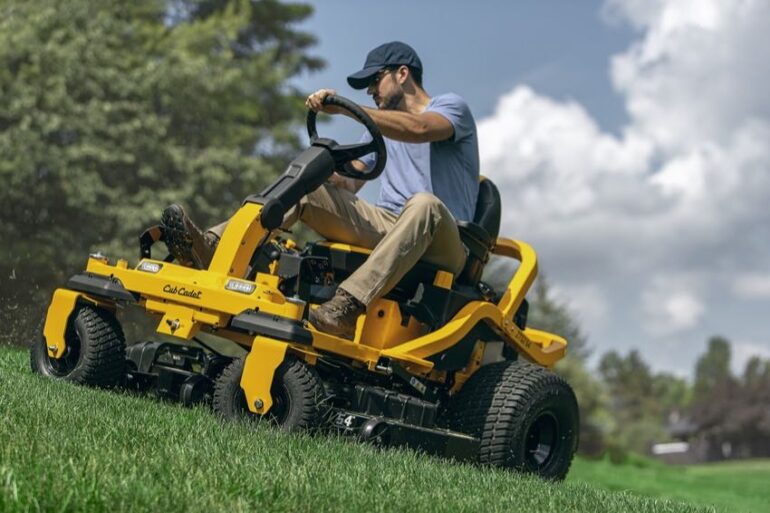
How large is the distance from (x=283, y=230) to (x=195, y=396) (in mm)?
973

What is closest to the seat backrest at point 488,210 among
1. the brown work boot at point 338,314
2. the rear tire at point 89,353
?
the brown work boot at point 338,314

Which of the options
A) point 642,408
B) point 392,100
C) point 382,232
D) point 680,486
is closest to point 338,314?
point 382,232

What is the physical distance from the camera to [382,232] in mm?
5906

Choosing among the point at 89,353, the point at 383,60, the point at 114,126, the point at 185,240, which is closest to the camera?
the point at 89,353

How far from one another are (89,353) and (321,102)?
1593mm

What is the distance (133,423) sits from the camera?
4.29 metres

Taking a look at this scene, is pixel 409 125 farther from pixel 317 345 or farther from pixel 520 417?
pixel 520 417

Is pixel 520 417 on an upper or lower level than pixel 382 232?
lower

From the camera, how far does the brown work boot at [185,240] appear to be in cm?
541

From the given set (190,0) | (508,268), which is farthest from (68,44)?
(508,268)

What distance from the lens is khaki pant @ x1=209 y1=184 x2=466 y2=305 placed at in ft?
17.4

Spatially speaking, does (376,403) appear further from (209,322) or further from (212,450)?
(212,450)

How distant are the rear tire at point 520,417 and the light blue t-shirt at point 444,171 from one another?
0.91 metres

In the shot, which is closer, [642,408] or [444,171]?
[444,171]
